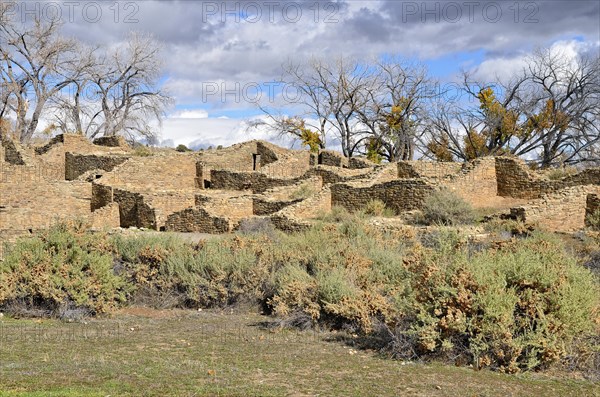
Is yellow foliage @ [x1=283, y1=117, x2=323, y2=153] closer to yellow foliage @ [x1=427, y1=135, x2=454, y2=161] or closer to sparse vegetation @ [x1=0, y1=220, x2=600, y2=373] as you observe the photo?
yellow foliage @ [x1=427, y1=135, x2=454, y2=161]

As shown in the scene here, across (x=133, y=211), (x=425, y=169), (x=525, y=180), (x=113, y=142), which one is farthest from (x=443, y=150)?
(x=133, y=211)

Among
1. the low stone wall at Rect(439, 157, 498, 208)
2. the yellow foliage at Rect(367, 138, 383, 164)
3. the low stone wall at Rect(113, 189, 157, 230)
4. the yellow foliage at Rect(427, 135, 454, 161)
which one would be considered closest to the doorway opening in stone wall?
the low stone wall at Rect(113, 189, 157, 230)

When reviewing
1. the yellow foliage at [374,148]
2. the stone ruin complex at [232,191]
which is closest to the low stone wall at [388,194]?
the stone ruin complex at [232,191]

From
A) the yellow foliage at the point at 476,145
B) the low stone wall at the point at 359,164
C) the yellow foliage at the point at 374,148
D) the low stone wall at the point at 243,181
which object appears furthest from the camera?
the yellow foliage at the point at 374,148

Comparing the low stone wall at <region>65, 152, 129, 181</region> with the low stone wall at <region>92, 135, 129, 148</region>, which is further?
the low stone wall at <region>92, 135, 129, 148</region>

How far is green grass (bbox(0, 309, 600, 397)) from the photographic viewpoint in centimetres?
627

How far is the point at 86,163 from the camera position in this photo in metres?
27.7

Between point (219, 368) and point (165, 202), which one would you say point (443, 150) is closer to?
point (165, 202)

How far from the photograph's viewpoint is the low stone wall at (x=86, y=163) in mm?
26669

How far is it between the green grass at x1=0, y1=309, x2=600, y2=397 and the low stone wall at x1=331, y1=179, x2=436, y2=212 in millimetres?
11764

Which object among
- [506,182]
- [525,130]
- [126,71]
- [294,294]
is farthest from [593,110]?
[294,294]

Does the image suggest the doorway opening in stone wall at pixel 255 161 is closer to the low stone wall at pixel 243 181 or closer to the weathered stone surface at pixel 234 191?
the weathered stone surface at pixel 234 191

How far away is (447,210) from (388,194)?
9.68 feet

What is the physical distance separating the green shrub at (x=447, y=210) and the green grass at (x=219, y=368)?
32.1ft
